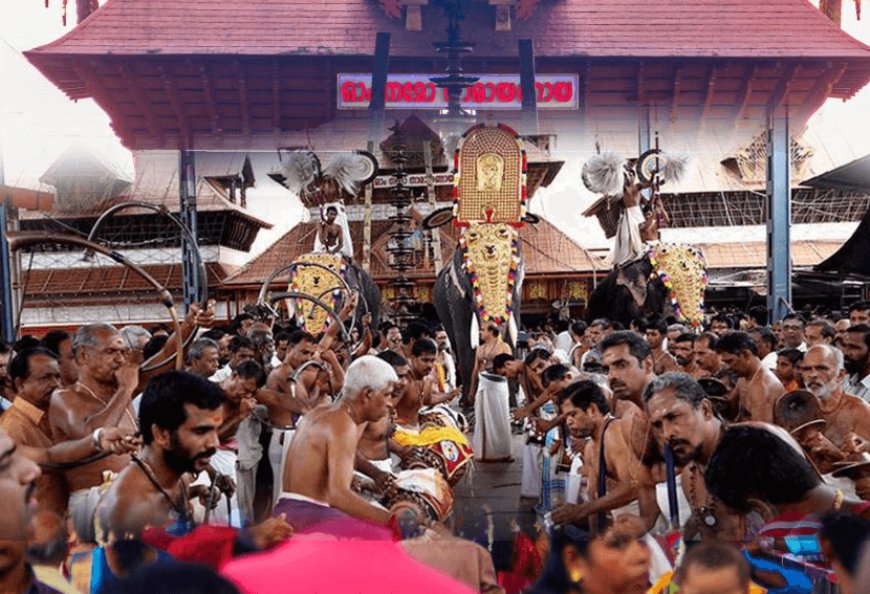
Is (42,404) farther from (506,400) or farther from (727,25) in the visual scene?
(727,25)

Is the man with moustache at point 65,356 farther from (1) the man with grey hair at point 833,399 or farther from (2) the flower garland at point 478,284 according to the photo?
(2) the flower garland at point 478,284

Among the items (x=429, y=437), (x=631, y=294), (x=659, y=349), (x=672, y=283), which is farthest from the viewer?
(x=631, y=294)

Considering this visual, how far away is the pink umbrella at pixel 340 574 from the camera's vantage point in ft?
5.40

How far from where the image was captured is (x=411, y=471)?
4133 mm

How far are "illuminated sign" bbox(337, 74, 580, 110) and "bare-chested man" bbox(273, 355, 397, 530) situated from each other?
1068 cm

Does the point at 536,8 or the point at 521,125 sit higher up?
the point at 536,8

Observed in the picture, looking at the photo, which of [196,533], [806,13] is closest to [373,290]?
[806,13]

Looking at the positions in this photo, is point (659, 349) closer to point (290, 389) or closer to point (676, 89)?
point (290, 389)

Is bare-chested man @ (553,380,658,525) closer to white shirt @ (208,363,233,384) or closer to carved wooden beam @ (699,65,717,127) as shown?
white shirt @ (208,363,233,384)

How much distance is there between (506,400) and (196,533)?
17.9ft

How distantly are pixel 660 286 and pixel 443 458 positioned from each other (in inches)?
274

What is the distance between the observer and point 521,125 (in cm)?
1416

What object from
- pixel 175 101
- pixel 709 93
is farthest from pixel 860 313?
pixel 175 101

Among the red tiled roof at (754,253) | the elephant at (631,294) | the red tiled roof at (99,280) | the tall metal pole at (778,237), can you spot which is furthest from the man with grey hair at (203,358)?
the red tiled roof at (754,253)
